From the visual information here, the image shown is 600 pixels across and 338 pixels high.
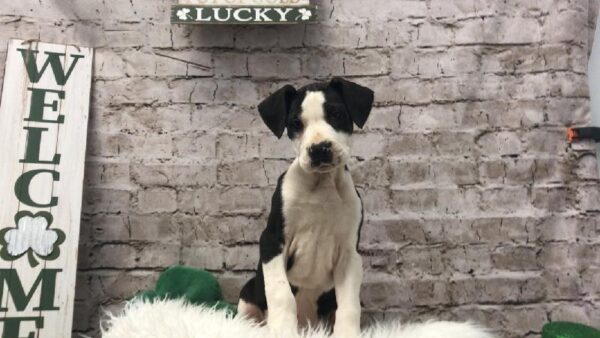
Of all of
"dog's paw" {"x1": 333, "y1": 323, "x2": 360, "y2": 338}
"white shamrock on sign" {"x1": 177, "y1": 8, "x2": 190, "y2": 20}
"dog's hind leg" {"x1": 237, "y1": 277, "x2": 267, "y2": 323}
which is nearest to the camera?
"dog's paw" {"x1": 333, "y1": 323, "x2": 360, "y2": 338}

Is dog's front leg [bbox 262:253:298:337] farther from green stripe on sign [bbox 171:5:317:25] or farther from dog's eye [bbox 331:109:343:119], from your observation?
green stripe on sign [bbox 171:5:317:25]

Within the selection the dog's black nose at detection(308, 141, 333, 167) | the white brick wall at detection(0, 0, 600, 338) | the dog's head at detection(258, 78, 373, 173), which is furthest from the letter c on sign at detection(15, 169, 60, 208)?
the dog's black nose at detection(308, 141, 333, 167)

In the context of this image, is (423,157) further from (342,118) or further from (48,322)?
(48,322)

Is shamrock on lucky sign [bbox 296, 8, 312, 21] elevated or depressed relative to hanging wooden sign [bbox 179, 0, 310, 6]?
depressed

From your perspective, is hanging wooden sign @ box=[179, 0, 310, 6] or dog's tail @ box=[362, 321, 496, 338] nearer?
dog's tail @ box=[362, 321, 496, 338]

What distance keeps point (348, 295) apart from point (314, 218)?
0.18 meters

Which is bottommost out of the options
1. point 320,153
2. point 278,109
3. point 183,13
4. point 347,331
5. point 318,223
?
point 347,331

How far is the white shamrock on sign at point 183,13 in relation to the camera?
1.39 meters

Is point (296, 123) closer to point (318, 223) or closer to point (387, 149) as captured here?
point (318, 223)

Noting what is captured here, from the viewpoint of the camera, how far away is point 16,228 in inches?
51.0

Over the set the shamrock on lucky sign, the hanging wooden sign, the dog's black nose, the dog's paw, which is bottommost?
the dog's paw

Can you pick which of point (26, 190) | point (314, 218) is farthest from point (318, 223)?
point (26, 190)

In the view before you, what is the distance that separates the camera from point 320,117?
1.02 meters

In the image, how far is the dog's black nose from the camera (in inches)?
37.5
